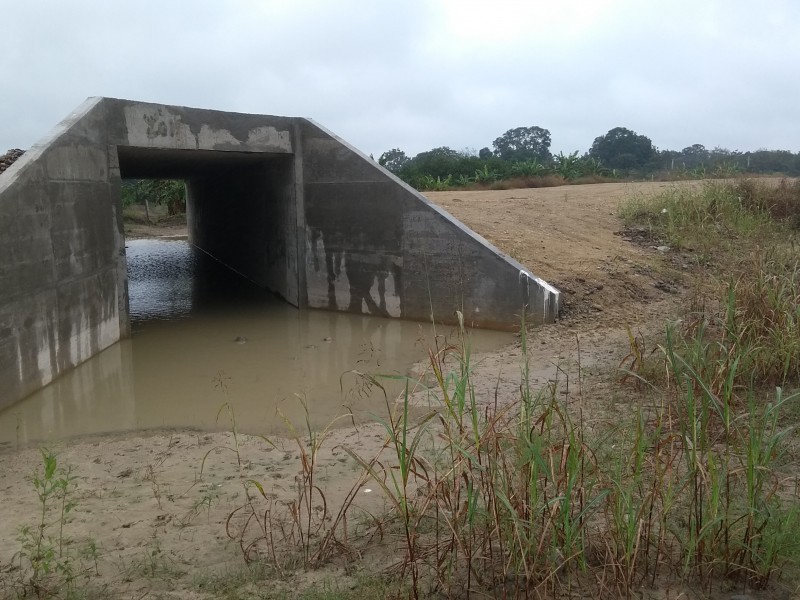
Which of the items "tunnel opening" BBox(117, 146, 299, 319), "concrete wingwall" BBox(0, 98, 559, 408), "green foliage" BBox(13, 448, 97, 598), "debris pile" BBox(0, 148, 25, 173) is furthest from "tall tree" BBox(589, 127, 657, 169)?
"green foliage" BBox(13, 448, 97, 598)

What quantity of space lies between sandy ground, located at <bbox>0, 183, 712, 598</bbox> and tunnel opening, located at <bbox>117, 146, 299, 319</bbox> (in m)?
3.45

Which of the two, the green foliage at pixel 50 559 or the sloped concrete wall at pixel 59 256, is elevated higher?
the sloped concrete wall at pixel 59 256

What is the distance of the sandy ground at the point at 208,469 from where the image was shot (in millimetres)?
3002

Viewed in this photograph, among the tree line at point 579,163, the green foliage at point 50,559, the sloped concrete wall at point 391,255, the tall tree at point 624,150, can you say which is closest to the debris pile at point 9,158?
the sloped concrete wall at point 391,255

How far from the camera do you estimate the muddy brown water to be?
5598mm

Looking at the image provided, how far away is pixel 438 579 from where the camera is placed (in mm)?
2557

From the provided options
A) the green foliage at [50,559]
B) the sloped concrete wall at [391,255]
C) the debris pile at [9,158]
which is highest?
the debris pile at [9,158]

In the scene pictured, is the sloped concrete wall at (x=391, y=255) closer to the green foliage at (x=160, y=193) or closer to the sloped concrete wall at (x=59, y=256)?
the sloped concrete wall at (x=59, y=256)

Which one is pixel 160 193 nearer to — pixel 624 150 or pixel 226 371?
pixel 226 371

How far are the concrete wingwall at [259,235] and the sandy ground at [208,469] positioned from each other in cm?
95

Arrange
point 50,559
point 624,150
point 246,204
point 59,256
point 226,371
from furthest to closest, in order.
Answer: point 624,150, point 246,204, point 226,371, point 59,256, point 50,559

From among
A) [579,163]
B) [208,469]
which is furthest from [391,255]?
[579,163]

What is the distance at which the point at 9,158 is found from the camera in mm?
8219

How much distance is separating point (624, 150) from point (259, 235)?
36149 millimetres
